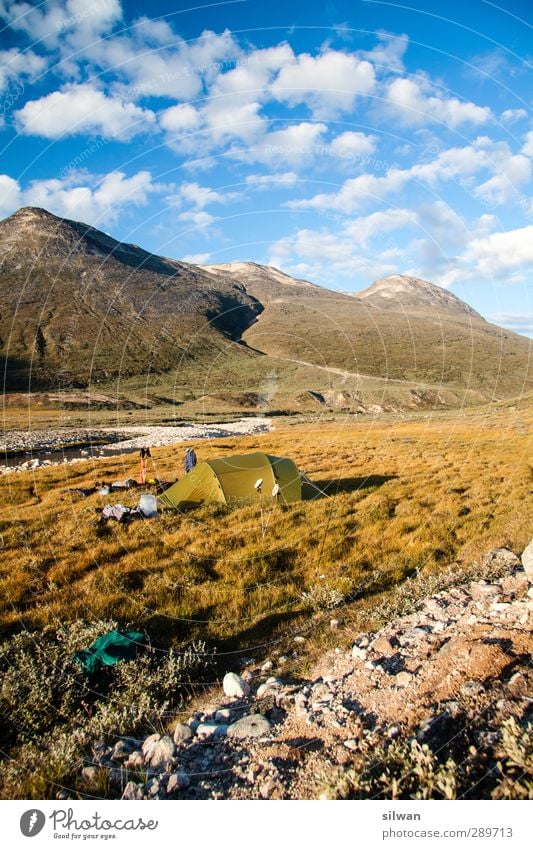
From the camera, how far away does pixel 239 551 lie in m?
10.6

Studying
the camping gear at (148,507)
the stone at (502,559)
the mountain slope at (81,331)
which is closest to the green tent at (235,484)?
the camping gear at (148,507)

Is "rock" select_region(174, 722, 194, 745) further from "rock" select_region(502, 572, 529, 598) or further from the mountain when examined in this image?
the mountain

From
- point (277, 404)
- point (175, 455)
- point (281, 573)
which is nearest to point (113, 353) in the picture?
point (277, 404)

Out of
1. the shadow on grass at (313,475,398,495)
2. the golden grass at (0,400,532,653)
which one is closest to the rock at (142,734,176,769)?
the golden grass at (0,400,532,653)

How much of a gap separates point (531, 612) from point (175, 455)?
30.7 meters

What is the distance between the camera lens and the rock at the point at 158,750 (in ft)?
13.7

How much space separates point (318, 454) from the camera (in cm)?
3002

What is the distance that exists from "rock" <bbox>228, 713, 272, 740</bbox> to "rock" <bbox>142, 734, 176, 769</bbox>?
646 millimetres

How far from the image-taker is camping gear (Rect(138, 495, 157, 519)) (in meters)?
13.8

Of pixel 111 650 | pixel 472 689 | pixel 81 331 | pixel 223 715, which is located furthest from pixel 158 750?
pixel 81 331

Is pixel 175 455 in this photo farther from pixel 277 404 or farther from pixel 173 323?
pixel 173 323

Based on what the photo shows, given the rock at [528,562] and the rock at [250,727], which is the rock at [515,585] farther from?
the rock at [250,727]

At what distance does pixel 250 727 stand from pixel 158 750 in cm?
99

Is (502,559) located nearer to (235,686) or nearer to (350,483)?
(235,686)
